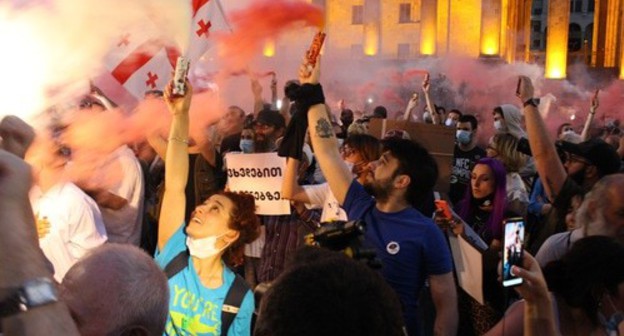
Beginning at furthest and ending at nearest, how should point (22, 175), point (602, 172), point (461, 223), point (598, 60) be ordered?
point (598, 60), point (602, 172), point (461, 223), point (22, 175)

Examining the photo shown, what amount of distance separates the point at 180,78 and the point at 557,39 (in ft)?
171

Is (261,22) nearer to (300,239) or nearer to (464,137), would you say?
(300,239)

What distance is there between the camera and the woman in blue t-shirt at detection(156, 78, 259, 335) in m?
4.45

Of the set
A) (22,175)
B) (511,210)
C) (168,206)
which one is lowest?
(511,210)

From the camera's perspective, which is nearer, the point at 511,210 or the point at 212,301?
the point at 212,301

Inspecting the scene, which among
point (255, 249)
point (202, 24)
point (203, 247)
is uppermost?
point (202, 24)

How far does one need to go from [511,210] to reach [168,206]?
3654mm

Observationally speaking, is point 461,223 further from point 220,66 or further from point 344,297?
point 220,66

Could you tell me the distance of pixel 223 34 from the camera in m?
8.72

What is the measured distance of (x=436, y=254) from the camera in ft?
16.5

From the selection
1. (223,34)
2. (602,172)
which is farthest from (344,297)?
(223,34)

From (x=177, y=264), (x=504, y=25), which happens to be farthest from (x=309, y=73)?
(x=504, y=25)

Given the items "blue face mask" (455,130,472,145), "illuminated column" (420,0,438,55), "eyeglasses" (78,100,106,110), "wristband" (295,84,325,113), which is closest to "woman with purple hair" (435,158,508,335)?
"wristband" (295,84,325,113)

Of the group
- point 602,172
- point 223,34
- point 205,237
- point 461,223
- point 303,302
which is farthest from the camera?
point 223,34
